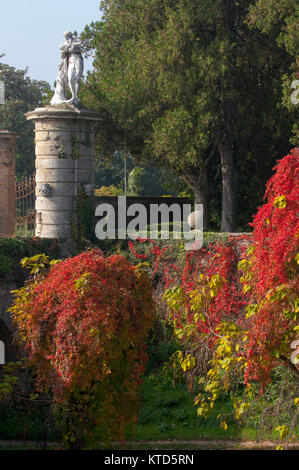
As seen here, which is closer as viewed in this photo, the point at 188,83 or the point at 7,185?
the point at 7,185

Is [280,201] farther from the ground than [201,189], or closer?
closer

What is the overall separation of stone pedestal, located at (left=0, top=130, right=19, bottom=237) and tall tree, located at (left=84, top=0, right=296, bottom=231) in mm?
3132

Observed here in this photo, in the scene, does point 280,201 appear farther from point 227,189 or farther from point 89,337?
point 227,189

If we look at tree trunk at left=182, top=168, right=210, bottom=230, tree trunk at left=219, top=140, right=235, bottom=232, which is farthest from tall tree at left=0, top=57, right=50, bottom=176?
tree trunk at left=219, top=140, right=235, bottom=232

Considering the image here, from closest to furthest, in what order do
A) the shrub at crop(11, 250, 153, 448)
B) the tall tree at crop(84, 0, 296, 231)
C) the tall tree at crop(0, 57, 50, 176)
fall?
the shrub at crop(11, 250, 153, 448) → the tall tree at crop(84, 0, 296, 231) → the tall tree at crop(0, 57, 50, 176)

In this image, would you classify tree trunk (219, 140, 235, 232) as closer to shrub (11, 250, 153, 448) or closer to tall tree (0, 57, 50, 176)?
shrub (11, 250, 153, 448)

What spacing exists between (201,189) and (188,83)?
3988mm

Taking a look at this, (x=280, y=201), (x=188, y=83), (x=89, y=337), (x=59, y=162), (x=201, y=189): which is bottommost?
(x=89, y=337)

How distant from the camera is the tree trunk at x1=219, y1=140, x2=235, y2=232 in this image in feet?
72.8

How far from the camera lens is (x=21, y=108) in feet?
135

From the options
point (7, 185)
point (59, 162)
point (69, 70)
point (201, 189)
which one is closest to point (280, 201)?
point (59, 162)
